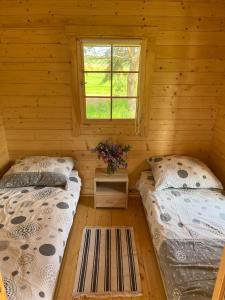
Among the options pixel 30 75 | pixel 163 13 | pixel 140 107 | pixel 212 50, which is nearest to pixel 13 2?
pixel 30 75

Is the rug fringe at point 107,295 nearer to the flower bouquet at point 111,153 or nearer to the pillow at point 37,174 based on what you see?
the pillow at point 37,174

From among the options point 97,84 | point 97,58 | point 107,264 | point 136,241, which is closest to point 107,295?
point 107,264

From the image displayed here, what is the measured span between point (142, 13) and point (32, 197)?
201cm

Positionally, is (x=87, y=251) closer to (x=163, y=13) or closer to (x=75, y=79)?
(x=75, y=79)

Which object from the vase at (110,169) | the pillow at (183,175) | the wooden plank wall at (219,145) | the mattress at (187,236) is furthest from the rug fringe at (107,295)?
the wooden plank wall at (219,145)

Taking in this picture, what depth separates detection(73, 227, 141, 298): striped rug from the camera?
1.60 meters

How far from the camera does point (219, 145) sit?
2344 mm

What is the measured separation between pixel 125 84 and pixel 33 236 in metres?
1.67

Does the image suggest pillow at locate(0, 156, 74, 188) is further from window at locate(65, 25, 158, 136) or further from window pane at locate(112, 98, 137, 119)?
window pane at locate(112, 98, 137, 119)

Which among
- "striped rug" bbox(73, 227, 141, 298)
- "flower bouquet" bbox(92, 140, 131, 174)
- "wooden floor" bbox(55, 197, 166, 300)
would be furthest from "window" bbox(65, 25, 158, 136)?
"striped rug" bbox(73, 227, 141, 298)

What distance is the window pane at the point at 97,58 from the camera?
2.19 m

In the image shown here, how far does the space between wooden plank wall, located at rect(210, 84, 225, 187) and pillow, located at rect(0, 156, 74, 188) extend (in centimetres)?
162

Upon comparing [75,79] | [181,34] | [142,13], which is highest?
[142,13]

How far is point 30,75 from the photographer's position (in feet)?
7.43
